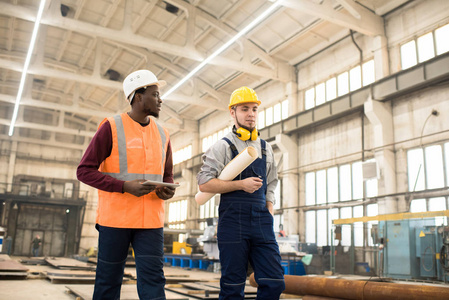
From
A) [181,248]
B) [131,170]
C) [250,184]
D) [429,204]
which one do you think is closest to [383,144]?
[429,204]

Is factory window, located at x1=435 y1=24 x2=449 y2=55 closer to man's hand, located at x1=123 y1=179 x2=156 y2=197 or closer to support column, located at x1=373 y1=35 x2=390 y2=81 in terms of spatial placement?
support column, located at x1=373 y1=35 x2=390 y2=81

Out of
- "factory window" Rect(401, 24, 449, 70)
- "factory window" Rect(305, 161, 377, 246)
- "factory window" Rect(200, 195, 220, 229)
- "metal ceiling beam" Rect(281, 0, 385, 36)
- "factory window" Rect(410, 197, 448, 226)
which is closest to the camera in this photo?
"factory window" Rect(410, 197, 448, 226)

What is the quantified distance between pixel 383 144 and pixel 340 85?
3992mm

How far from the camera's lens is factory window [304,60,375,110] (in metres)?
17.5

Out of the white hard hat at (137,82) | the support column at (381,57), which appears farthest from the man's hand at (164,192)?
the support column at (381,57)

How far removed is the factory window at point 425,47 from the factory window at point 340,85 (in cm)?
151

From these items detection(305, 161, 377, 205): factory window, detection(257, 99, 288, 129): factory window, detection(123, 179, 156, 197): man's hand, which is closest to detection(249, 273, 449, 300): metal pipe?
detection(123, 179, 156, 197): man's hand

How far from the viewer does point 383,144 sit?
15781 mm

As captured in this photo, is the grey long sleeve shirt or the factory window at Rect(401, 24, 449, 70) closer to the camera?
the grey long sleeve shirt

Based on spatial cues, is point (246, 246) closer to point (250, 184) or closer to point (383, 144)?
point (250, 184)

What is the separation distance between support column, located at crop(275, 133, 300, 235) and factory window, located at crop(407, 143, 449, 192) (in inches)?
238

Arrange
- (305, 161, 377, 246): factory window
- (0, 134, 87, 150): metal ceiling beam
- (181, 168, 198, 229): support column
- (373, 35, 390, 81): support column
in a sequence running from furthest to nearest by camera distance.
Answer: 1. (0, 134, 87, 150): metal ceiling beam
2. (181, 168, 198, 229): support column
3. (305, 161, 377, 246): factory window
4. (373, 35, 390, 81): support column

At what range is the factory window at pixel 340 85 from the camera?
57.3 feet

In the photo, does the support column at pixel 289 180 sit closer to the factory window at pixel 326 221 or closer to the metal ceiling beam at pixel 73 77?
the factory window at pixel 326 221
